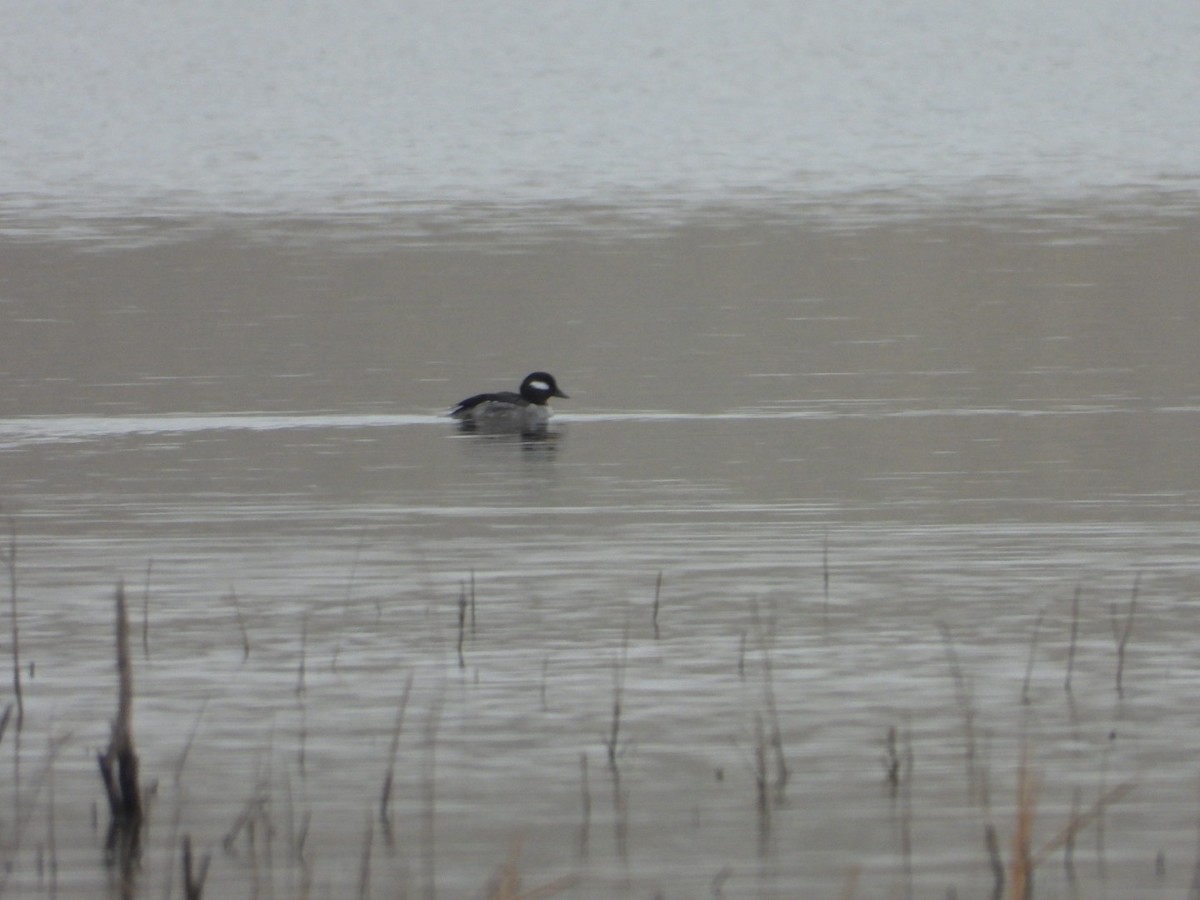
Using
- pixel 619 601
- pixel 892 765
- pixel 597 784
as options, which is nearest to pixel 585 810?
pixel 597 784

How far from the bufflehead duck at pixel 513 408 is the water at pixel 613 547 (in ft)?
0.75

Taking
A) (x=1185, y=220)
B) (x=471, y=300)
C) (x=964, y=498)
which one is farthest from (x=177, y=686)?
(x=1185, y=220)

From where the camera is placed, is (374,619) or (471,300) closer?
(374,619)

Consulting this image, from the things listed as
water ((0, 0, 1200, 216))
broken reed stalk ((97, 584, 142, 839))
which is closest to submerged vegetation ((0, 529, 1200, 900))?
broken reed stalk ((97, 584, 142, 839))

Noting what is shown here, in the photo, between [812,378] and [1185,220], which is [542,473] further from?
[1185,220]

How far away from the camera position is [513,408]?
17.9 metres

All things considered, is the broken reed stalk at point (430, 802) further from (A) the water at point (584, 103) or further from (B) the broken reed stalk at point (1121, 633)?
(A) the water at point (584, 103)

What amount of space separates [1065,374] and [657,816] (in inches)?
514

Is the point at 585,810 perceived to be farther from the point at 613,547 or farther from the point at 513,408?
the point at 513,408

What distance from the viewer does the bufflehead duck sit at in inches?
701

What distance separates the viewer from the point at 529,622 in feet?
34.7

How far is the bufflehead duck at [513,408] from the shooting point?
58.4 feet

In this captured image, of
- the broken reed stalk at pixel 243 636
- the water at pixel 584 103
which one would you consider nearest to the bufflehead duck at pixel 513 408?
the broken reed stalk at pixel 243 636

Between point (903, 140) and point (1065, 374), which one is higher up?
point (903, 140)
